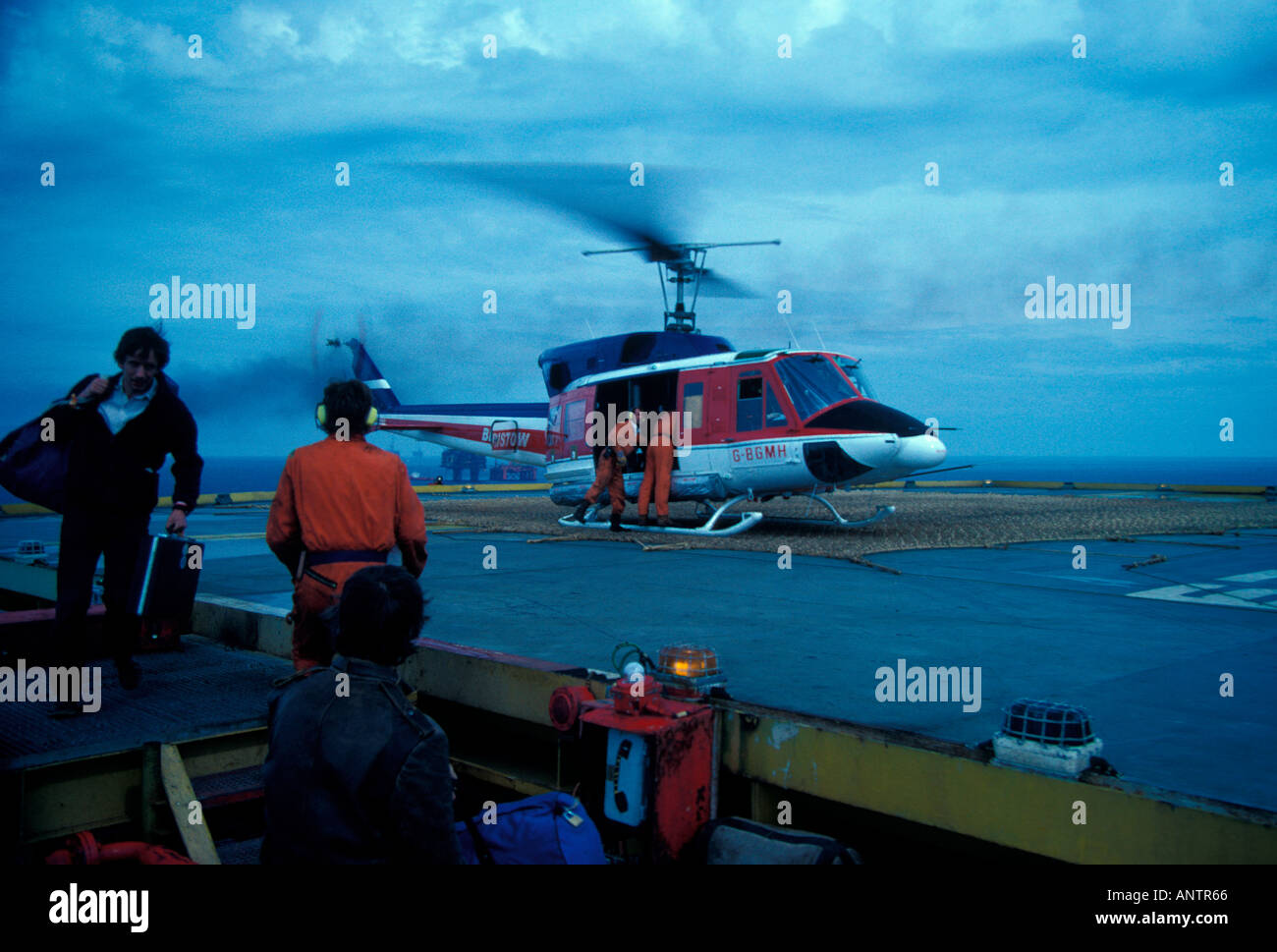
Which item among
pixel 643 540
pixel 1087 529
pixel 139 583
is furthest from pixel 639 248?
pixel 139 583

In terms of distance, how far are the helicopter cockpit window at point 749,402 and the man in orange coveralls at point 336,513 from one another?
27.5ft

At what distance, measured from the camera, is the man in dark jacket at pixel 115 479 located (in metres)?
3.63

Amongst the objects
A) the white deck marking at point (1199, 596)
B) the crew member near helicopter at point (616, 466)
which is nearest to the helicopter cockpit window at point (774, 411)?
the crew member near helicopter at point (616, 466)

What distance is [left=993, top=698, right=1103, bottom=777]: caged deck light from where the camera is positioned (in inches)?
85.7

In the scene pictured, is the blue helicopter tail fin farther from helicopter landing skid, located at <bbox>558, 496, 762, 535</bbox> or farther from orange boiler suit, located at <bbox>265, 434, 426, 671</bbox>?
orange boiler suit, located at <bbox>265, 434, 426, 671</bbox>

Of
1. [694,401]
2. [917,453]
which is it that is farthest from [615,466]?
[917,453]

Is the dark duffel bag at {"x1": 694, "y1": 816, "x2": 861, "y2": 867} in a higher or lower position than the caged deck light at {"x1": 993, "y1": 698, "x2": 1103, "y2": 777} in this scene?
lower

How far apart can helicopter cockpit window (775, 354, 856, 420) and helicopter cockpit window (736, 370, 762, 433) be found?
36 centimetres

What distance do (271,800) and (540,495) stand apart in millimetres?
22603

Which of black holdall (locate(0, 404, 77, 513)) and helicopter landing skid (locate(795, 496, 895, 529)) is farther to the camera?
helicopter landing skid (locate(795, 496, 895, 529))

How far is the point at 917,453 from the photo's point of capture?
34.6 feet

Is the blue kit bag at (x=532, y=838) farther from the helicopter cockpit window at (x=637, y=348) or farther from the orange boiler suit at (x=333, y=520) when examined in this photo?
the helicopter cockpit window at (x=637, y=348)
